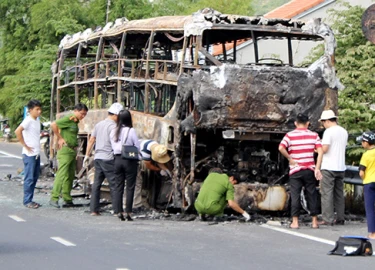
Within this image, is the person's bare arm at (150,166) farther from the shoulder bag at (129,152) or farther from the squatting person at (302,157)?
the squatting person at (302,157)

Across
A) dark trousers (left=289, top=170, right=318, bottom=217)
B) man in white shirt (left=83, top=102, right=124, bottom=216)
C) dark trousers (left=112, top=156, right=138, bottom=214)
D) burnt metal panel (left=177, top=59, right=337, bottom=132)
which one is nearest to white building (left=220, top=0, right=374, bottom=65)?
burnt metal panel (left=177, top=59, right=337, bottom=132)

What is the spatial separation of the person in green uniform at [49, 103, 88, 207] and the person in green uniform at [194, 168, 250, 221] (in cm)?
306

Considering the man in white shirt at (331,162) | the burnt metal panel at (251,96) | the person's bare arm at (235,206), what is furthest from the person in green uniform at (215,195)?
the man in white shirt at (331,162)

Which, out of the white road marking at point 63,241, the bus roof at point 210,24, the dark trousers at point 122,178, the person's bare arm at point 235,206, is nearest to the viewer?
the white road marking at point 63,241

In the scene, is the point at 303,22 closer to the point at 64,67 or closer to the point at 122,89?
the point at 122,89

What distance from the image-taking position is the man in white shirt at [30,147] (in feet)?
52.9

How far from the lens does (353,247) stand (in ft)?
35.5

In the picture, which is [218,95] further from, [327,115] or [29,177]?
[29,177]

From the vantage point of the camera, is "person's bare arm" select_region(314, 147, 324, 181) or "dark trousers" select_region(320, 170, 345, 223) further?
"dark trousers" select_region(320, 170, 345, 223)

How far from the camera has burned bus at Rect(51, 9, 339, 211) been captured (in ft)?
47.2

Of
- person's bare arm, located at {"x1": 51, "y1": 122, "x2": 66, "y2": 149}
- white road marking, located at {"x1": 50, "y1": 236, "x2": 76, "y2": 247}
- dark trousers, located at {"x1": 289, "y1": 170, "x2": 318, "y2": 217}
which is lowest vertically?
white road marking, located at {"x1": 50, "y1": 236, "x2": 76, "y2": 247}

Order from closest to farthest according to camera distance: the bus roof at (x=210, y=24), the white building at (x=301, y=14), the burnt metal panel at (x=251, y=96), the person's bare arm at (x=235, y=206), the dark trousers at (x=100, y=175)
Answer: the person's bare arm at (x=235, y=206), the burnt metal panel at (x=251, y=96), the bus roof at (x=210, y=24), the dark trousers at (x=100, y=175), the white building at (x=301, y=14)

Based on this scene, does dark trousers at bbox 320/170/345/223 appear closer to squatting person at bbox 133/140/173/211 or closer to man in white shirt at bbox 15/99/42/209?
squatting person at bbox 133/140/173/211

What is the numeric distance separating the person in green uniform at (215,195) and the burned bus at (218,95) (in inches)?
17.2
